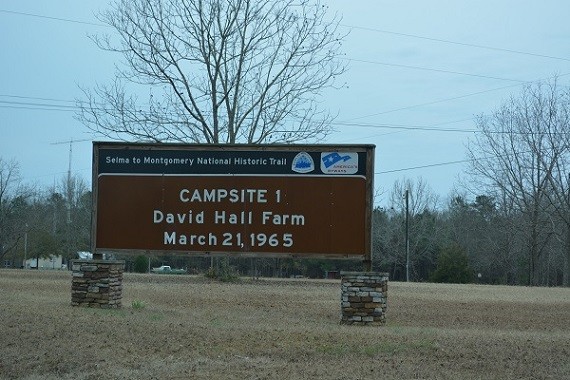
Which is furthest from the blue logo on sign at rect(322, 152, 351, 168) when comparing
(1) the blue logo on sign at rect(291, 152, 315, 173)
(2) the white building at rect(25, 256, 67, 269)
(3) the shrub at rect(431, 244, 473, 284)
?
(2) the white building at rect(25, 256, 67, 269)

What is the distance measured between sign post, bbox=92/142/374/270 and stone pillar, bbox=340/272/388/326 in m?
0.73

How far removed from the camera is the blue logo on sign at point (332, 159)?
17.4m

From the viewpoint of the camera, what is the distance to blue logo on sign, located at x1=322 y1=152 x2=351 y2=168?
57.0ft

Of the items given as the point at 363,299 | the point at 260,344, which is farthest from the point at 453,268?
the point at 260,344

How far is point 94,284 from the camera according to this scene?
688 inches

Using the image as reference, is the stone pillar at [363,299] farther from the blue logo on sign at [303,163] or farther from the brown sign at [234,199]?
the blue logo on sign at [303,163]

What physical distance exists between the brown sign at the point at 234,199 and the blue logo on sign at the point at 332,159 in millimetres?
21

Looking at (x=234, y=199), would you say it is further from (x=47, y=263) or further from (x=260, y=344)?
(x=47, y=263)

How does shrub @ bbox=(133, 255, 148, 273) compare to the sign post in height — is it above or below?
below

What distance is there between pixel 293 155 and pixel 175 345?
19.8 ft

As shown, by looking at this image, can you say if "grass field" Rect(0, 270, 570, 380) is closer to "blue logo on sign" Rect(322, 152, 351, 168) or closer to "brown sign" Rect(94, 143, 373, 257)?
"brown sign" Rect(94, 143, 373, 257)

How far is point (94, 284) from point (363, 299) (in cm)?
559

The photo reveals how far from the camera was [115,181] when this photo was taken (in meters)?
18.0

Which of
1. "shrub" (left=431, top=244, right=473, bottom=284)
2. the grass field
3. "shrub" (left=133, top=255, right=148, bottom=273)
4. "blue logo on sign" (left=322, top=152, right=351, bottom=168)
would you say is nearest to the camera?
the grass field
